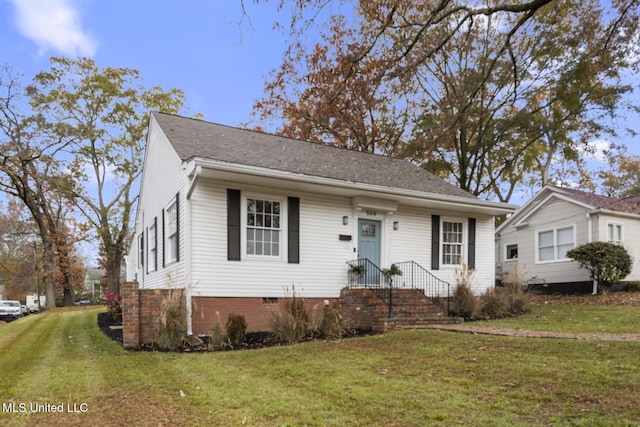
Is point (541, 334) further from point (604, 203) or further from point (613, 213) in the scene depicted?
point (604, 203)

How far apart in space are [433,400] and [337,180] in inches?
263

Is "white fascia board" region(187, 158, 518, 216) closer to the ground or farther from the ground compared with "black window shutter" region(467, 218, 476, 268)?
farther from the ground

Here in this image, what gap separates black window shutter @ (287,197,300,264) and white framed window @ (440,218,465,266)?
15.2 feet

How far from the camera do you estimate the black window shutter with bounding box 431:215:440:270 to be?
12602 millimetres

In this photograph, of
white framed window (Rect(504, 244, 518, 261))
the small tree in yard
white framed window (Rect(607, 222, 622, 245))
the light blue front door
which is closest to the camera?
the light blue front door

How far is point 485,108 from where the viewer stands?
20.1 meters

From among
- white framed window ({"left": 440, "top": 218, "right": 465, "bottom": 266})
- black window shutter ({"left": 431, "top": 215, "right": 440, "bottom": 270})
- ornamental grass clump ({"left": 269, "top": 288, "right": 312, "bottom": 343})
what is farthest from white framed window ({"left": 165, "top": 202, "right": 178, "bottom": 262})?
white framed window ({"left": 440, "top": 218, "right": 465, "bottom": 266})

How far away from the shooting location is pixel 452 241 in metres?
13.1

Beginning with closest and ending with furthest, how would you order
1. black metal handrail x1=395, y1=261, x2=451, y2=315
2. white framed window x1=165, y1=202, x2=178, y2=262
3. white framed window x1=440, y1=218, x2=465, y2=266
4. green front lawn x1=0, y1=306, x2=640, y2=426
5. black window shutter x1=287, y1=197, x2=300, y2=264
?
green front lawn x1=0, y1=306, x2=640, y2=426, black window shutter x1=287, y1=197, x2=300, y2=264, white framed window x1=165, y1=202, x2=178, y2=262, black metal handrail x1=395, y1=261, x2=451, y2=315, white framed window x1=440, y1=218, x2=465, y2=266

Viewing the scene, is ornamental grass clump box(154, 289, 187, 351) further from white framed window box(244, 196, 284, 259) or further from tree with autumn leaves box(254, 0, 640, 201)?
tree with autumn leaves box(254, 0, 640, 201)

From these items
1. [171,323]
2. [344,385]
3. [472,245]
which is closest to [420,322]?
[472,245]

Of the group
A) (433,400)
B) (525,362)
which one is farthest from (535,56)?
(433,400)

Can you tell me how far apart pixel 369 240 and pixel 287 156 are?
10.1 ft

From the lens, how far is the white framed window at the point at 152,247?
1309 cm
